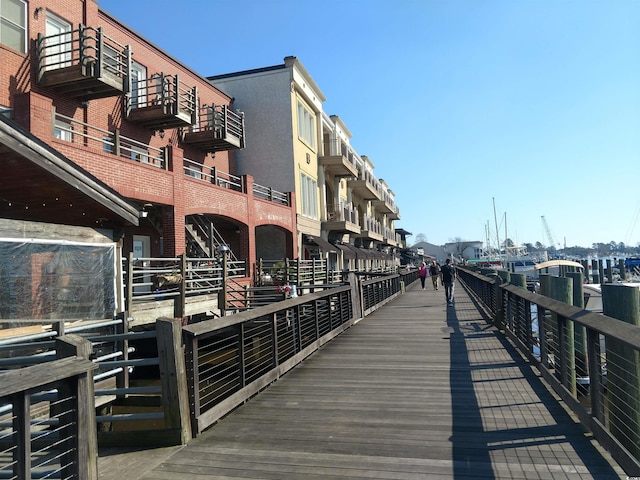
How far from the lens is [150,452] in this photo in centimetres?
397

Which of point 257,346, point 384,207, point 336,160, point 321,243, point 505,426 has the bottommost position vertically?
point 505,426

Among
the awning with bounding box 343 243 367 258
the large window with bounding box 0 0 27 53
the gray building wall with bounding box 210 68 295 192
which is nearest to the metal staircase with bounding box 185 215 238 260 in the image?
the gray building wall with bounding box 210 68 295 192

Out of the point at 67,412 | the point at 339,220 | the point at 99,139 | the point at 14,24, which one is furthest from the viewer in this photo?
the point at 339,220

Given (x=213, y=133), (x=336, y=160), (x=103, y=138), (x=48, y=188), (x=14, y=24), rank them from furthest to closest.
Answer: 1. (x=336, y=160)
2. (x=213, y=133)
3. (x=103, y=138)
4. (x=14, y=24)
5. (x=48, y=188)

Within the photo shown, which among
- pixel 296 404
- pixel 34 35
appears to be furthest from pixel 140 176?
pixel 296 404

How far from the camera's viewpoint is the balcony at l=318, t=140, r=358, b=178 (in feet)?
93.0

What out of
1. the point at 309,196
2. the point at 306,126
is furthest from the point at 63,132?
the point at 306,126

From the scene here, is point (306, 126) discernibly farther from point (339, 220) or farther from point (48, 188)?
point (48, 188)

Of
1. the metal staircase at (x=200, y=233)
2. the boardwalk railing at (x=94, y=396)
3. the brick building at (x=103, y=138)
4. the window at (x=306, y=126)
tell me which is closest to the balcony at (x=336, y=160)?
the window at (x=306, y=126)

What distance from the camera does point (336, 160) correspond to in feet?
93.0

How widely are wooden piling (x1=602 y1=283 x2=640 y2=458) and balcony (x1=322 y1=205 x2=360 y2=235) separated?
23.4 metres

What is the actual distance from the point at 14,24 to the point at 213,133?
26.1 feet

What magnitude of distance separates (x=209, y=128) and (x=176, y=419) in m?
17.3

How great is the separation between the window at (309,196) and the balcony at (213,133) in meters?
5.52
